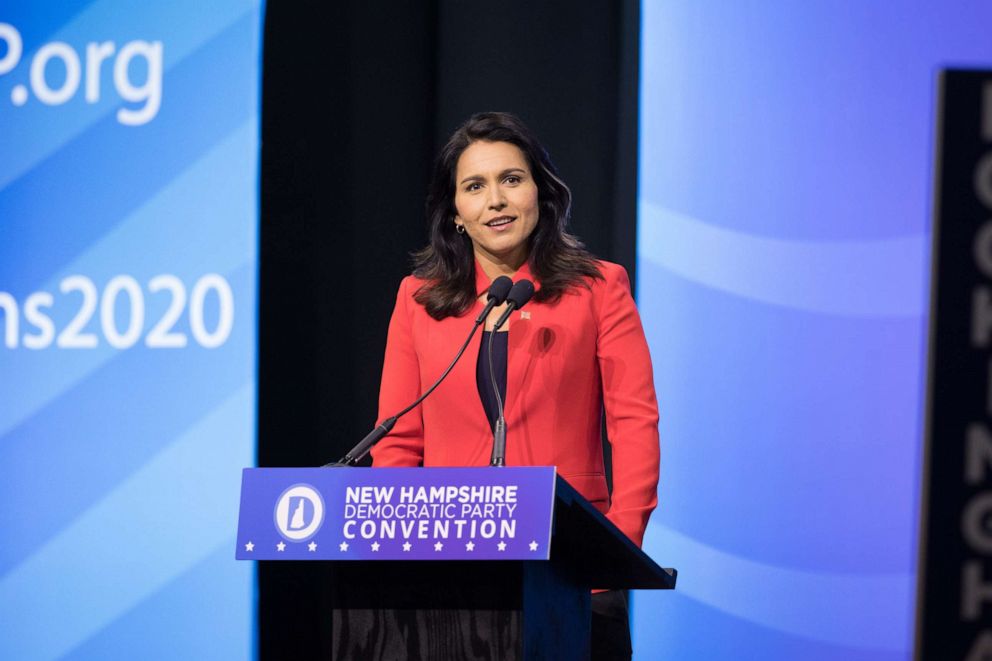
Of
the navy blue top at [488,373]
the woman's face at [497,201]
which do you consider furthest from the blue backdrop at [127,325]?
the navy blue top at [488,373]

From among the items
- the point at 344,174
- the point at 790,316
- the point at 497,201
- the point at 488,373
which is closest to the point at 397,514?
the point at 488,373

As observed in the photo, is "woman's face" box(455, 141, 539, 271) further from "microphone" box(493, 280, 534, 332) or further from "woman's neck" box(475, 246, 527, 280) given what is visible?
"microphone" box(493, 280, 534, 332)

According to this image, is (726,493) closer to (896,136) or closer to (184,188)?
(896,136)

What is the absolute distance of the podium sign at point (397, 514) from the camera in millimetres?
1625

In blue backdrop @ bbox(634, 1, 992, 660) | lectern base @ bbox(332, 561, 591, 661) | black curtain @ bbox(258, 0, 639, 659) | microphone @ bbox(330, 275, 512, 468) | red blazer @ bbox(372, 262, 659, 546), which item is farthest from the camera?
black curtain @ bbox(258, 0, 639, 659)

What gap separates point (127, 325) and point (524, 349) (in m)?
1.57

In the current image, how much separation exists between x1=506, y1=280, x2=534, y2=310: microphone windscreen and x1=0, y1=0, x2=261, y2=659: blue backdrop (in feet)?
5.09

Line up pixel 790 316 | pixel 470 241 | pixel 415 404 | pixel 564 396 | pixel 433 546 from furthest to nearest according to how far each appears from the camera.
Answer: pixel 790 316, pixel 470 241, pixel 564 396, pixel 415 404, pixel 433 546

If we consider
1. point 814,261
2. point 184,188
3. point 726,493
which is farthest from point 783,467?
point 184,188

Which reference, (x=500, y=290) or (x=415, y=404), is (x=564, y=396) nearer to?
(x=500, y=290)

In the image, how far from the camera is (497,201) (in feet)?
8.18

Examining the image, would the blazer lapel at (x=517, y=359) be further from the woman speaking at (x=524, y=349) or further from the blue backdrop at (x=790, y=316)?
the blue backdrop at (x=790, y=316)

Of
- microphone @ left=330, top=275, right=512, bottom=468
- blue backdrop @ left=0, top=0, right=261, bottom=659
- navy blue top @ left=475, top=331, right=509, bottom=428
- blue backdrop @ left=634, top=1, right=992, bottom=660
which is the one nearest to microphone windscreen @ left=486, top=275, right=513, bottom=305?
microphone @ left=330, top=275, right=512, bottom=468

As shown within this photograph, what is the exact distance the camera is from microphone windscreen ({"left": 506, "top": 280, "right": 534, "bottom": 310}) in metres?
2.06
